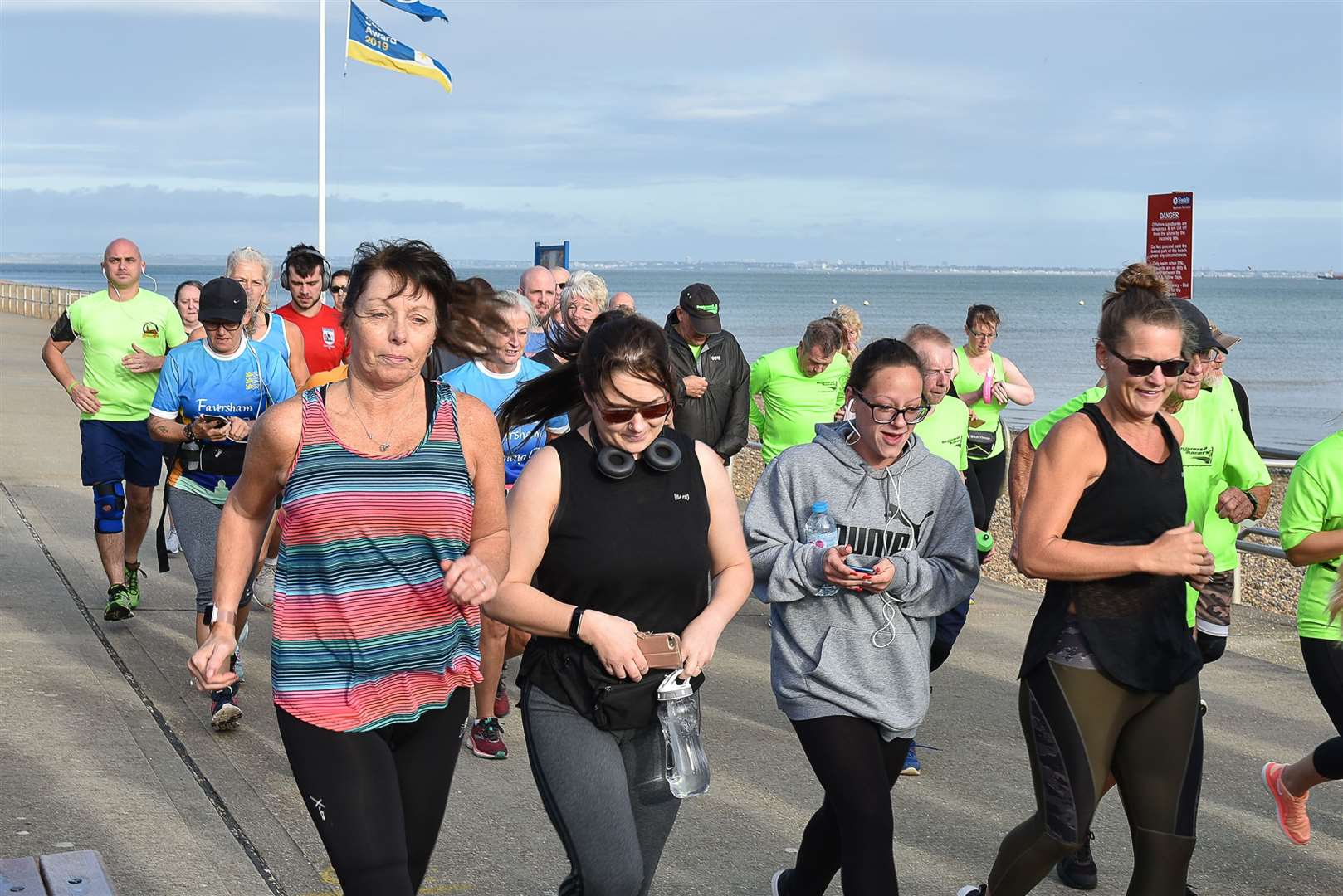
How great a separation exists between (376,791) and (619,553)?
0.78 meters

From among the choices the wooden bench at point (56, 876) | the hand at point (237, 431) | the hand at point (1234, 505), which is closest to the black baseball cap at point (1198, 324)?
the hand at point (1234, 505)

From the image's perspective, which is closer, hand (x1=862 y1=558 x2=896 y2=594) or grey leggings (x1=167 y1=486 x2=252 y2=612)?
hand (x1=862 y1=558 x2=896 y2=594)

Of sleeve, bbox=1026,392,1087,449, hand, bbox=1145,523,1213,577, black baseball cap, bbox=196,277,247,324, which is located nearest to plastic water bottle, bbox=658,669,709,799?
hand, bbox=1145,523,1213,577

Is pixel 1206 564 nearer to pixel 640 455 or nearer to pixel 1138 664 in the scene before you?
pixel 1138 664

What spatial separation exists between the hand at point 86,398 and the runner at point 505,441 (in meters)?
2.69

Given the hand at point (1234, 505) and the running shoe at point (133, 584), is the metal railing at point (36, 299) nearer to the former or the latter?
the running shoe at point (133, 584)

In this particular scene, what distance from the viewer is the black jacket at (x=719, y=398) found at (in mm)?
9008

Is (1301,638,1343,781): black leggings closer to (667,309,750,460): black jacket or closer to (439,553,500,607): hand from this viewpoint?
(439,553,500,607): hand

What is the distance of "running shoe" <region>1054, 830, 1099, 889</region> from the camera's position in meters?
5.02

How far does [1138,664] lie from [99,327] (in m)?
7.01

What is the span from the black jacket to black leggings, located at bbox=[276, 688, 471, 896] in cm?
546

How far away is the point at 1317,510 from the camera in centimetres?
491

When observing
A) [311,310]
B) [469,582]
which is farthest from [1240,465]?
[311,310]

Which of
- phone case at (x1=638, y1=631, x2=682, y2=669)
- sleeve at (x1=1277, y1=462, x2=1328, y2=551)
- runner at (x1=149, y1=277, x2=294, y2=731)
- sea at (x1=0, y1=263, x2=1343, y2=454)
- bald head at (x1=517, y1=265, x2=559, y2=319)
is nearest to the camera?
phone case at (x1=638, y1=631, x2=682, y2=669)
